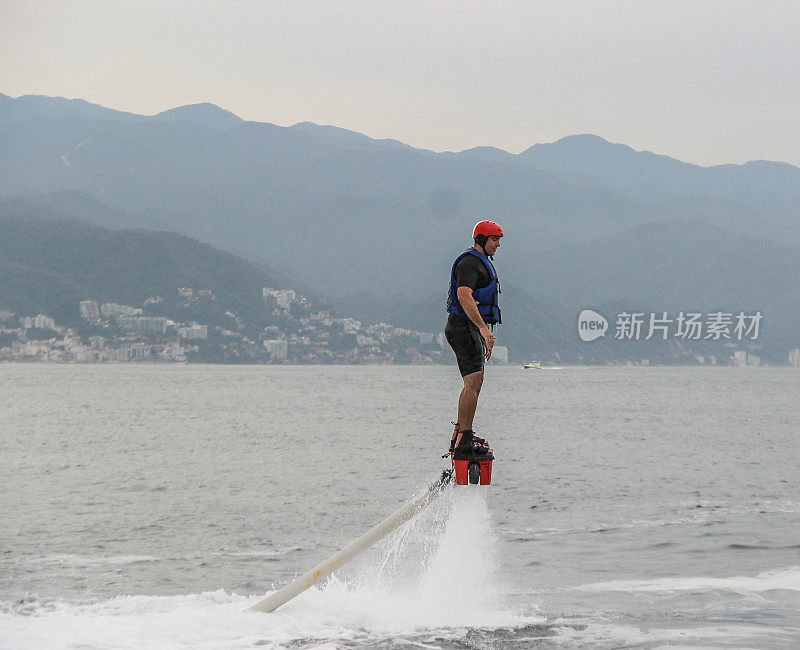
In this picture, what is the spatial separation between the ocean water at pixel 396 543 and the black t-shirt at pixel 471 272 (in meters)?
2.81

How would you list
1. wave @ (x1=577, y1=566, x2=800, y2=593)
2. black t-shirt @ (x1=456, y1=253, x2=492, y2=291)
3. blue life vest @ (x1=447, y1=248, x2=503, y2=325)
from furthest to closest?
wave @ (x1=577, y1=566, x2=800, y2=593) → blue life vest @ (x1=447, y1=248, x2=503, y2=325) → black t-shirt @ (x1=456, y1=253, x2=492, y2=291)

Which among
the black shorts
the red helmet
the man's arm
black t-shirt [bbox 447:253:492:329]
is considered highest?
the red helmet

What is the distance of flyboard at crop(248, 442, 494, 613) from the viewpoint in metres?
11.9

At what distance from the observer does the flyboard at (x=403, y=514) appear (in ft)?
39.0

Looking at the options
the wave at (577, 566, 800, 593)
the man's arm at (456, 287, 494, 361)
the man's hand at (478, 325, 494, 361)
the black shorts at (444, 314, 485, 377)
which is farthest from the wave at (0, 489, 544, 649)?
the wave at (577, 566, 800, 593)

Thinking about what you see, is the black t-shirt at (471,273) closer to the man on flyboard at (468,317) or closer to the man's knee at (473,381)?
the man on flyboard at (468,317)

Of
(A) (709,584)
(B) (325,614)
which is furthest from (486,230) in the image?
(A) (709,584)

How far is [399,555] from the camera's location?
63.3 feet

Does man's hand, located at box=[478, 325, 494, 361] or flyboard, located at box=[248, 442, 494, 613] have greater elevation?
man's hand, located at box=[478, 325, 494, 361]

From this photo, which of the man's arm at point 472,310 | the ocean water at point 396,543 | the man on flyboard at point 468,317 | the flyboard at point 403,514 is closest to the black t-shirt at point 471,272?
the man on flyboard at point 468,317

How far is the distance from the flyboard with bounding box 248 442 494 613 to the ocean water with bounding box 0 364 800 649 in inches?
14.9

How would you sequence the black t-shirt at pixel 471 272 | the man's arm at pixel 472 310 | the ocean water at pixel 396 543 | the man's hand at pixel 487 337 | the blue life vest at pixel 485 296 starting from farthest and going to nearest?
the ocean water at pixel 396 543
the blue life vest at pixel 485 296
the black t-shirt at pixel 471 272
the man's arm at pixel 472 310
the man's hand at pixel 487 337

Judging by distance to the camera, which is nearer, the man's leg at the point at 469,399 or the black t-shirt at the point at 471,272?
the black t-shirt at the point at 471,272

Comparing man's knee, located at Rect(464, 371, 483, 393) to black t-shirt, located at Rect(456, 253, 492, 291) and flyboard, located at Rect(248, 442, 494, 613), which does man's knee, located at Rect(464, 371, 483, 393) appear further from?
black t-shirt, located at Rect(456, 253, 492, 291)
